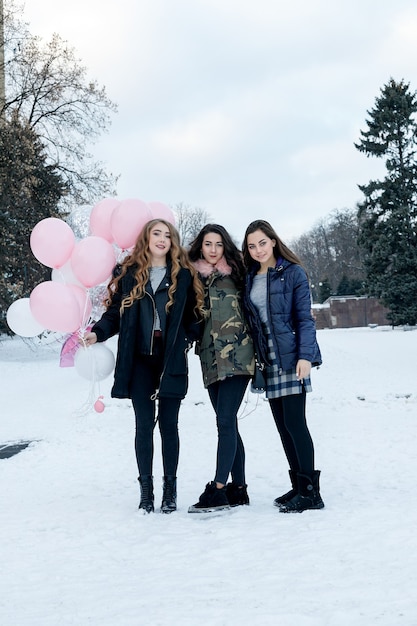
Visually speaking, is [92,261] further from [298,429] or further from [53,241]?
[298,429]

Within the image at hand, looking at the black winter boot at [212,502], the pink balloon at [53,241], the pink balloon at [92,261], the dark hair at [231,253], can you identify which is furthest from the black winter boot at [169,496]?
the pink balloon at [53,241]

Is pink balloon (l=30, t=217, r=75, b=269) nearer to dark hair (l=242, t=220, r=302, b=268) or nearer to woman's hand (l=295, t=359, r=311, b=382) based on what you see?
dark hair (l=242, t=220, r=302, b=268)

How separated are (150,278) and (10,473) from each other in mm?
2913

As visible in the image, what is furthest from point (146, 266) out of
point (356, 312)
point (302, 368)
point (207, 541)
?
point (356, 312)

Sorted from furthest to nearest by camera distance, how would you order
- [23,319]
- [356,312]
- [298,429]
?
[356,312], [23,319], [298,429]

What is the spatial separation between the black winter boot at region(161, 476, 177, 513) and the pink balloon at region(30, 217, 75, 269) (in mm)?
1764

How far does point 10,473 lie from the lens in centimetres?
629

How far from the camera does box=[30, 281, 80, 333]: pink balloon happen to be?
4590mm

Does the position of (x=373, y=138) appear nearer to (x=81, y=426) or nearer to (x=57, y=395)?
(x=57, y=395)

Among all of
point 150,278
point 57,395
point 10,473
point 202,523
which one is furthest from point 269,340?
point 57,395

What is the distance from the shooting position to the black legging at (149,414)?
14.5 ft

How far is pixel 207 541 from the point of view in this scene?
368 centimetres

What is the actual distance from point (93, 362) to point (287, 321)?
4.47 feet

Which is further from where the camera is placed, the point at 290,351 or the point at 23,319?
the point at 23,319
